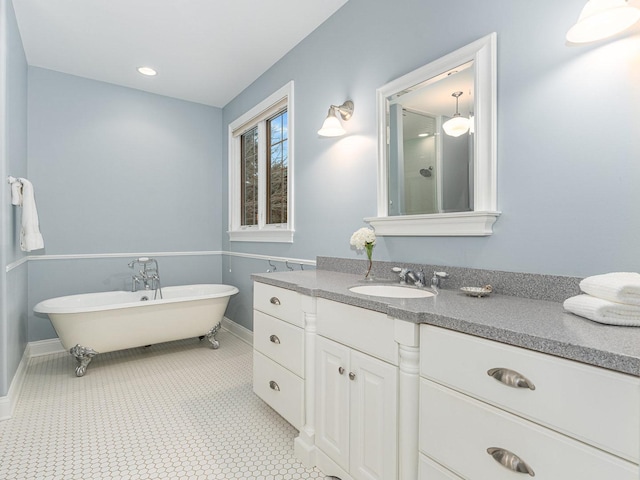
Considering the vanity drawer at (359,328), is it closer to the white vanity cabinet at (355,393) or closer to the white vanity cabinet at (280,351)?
the white vanity cabinet at (355,393)

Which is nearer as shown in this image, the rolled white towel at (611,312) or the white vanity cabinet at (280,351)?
the rolled white towel at (611,312)

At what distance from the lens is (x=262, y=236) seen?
11.1 feet

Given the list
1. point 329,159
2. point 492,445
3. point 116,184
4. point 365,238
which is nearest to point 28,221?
point 116,184

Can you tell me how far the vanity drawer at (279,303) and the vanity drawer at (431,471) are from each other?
80cm

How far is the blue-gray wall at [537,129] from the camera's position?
3.83 feet

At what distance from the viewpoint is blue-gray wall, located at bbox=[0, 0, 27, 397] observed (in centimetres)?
214

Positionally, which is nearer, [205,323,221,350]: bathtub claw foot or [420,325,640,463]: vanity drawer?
[420,325,640,463]: vanity drawer

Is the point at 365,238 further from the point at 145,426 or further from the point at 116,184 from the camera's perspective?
the point at 116,184

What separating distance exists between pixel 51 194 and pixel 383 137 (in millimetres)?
3228

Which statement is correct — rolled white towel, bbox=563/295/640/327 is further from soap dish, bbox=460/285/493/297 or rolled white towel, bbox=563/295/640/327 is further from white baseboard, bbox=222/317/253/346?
white baseboard, bbox=222/317/253/346

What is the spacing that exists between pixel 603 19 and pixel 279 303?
1.75 metres

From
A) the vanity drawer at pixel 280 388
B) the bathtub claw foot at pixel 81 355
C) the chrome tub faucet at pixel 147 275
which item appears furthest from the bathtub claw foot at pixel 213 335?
the vanity drawer at pixel 280 388

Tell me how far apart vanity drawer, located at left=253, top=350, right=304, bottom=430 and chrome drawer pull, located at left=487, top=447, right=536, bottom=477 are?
3.26 ft

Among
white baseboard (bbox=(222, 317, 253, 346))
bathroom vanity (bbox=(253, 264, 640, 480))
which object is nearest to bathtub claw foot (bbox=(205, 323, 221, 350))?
white baseboard (bbox=(222, 317, 253, 346))
